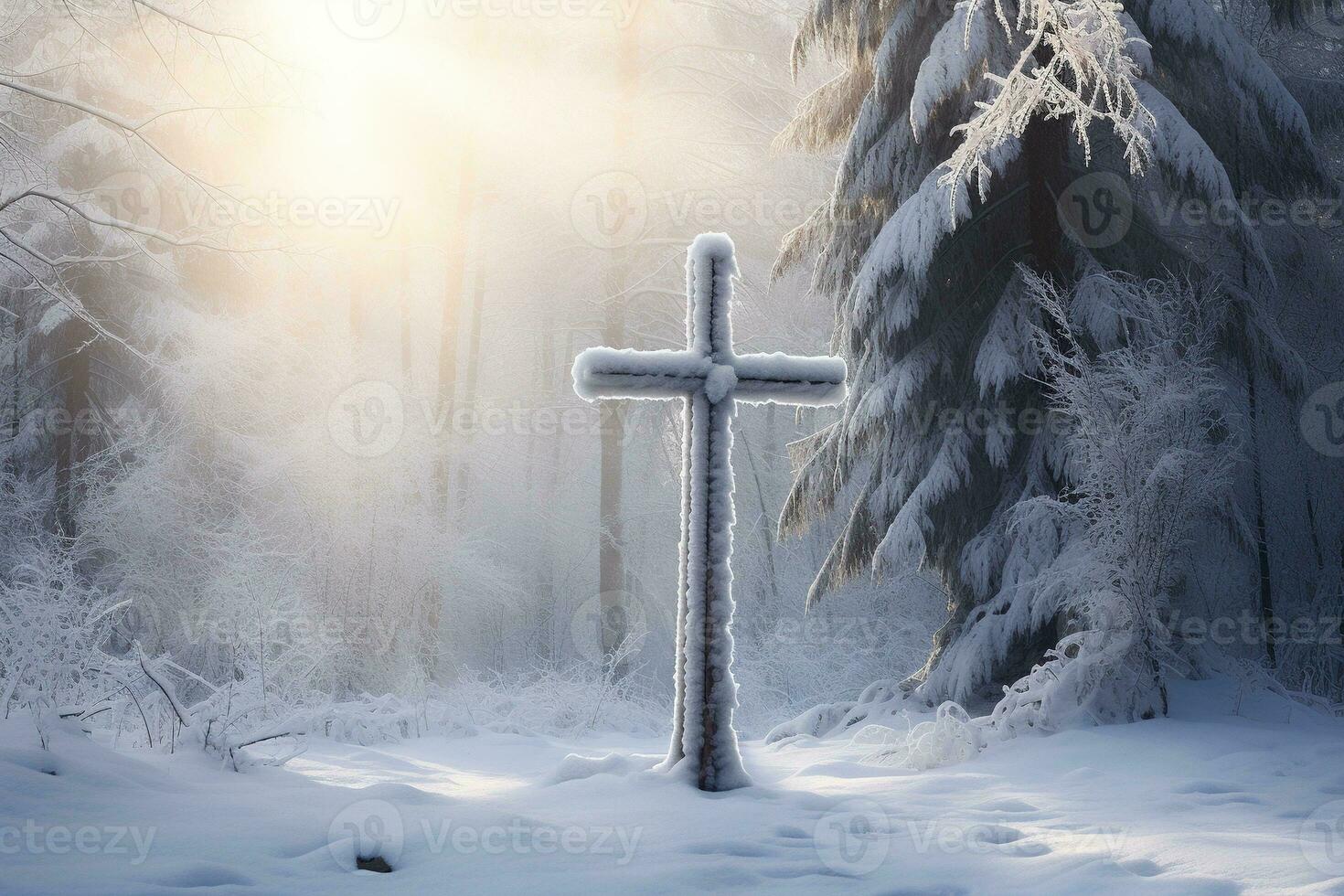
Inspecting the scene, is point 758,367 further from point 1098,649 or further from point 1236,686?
Answer: point 1236,686

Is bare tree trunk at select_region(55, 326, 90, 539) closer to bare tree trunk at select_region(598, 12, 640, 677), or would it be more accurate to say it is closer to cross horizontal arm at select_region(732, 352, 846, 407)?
bare tree trunk at select_region(598, 12, 640, 677)

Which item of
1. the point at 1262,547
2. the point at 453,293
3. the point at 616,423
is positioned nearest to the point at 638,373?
the point at 1262,547

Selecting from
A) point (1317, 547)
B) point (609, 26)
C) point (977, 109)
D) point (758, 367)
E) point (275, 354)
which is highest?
point (609, 26)

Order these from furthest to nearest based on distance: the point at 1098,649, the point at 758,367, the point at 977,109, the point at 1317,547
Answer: the point at 1317,547, the point at 977,109, the point at 1098,649, the point at 758,367

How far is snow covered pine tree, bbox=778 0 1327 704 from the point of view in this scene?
27.2ft

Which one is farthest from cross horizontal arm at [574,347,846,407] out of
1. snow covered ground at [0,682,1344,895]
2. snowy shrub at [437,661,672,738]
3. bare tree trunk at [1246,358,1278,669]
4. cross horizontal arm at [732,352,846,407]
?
bare tree trunk at [1246,358,1278,669]

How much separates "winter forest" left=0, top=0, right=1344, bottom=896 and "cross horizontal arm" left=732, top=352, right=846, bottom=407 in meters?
0.03

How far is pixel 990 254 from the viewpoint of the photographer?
30.5ft

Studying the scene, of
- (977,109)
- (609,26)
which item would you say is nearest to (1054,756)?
(977,109)

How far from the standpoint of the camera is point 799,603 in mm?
19141

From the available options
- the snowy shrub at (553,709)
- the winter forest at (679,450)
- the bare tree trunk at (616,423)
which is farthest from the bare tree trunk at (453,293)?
the snowy shrub at (553,709)

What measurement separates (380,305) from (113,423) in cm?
669

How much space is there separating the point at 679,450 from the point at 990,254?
42.8 feet

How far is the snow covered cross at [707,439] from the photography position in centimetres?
504
